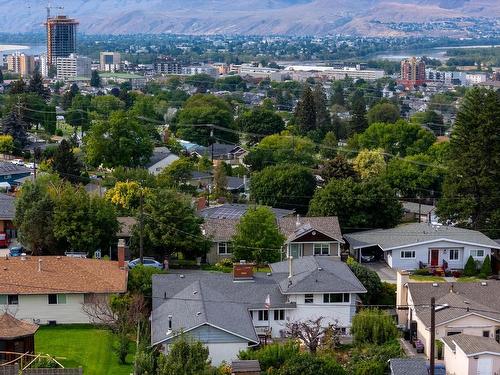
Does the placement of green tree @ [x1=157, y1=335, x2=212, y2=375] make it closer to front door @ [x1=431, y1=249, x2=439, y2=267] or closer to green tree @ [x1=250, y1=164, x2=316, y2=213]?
front door @ [x1=431, y1=249, x2=439, y2=267]

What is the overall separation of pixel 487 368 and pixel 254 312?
7.18 meters

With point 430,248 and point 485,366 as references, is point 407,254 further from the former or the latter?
point 485,366

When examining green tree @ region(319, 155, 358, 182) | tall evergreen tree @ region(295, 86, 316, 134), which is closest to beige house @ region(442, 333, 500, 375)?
green tree @ region(319, 155, 358, 182)

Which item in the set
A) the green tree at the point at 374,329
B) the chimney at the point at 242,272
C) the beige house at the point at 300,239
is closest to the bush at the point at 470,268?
the beige house at the point at 300,239

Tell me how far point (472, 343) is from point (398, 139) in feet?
134

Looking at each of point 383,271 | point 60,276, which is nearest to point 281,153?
point 383,271

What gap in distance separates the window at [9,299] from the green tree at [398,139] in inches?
1456

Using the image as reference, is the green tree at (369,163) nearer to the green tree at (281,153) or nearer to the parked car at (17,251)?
the green tree at (281,153)

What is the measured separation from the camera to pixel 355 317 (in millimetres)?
29859

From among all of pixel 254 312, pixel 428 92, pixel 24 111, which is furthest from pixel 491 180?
pixel 428 92

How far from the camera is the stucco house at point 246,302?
2788 centimetres

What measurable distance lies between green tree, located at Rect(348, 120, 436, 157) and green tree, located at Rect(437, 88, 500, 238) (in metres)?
18.4

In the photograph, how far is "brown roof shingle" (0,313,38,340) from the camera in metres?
27.0

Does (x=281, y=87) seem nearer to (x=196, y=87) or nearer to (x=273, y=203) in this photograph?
(x=196, y=87)
